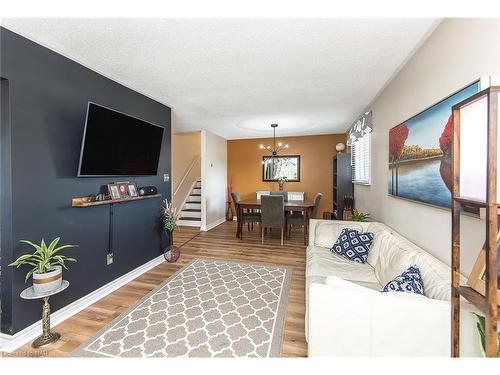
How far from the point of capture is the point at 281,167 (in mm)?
6473

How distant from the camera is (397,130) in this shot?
7.77ft

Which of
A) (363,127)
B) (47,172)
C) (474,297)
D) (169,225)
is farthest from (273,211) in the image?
(474,297)

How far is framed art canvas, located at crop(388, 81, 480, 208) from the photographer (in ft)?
4.98

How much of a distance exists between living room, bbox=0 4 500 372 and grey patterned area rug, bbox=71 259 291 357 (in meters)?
0.02

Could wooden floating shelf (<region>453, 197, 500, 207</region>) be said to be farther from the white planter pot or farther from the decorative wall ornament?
the decorative wall ornament

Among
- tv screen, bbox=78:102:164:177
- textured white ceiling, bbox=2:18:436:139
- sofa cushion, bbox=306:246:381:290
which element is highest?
textured white ceiling, bbox=2:18:436:139

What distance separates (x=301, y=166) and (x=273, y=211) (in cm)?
252

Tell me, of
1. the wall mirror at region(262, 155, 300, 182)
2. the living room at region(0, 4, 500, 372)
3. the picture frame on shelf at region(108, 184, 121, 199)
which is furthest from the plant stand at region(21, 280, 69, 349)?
the wall mirror at region(262, 155, 300, 182)

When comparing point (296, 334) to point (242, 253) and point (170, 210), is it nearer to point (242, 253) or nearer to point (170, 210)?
point (242, 253)

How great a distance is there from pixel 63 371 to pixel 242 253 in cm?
309

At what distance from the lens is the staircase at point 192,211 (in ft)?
19.1

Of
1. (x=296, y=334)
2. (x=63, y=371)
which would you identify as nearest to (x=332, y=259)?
(x=296, y=334)

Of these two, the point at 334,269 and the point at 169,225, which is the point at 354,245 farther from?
the point at 169,225

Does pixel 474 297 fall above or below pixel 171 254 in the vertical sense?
above
